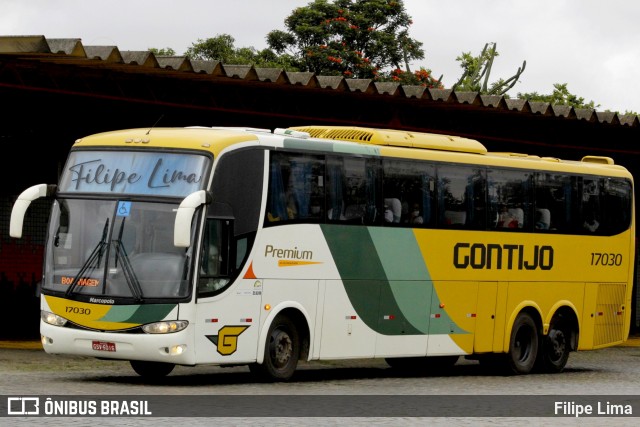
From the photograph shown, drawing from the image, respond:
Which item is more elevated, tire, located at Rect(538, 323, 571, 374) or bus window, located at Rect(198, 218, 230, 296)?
bus window, located at Rect(198, 218, 230, 296)

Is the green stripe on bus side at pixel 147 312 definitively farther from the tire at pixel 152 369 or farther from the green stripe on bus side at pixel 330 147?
the green stripe on bus side at pixel 330 147

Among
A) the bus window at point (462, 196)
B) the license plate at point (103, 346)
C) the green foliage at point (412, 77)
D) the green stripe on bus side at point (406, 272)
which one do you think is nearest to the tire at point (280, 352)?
the green stripe on bus side at point (406, 272)

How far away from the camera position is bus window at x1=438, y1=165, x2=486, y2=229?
21.0 meters

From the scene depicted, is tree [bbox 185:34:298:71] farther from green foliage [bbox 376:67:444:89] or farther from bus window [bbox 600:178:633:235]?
bus window [bbox 600:178:633:235]

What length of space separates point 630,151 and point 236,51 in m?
31.1

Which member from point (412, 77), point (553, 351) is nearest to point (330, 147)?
point (553, 351)

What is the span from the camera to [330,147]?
19203 millimetres

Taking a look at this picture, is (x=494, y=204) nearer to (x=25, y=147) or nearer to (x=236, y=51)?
(x=25, y=147)

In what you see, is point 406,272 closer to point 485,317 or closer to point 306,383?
point 485,317

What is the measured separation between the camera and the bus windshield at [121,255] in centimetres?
1680

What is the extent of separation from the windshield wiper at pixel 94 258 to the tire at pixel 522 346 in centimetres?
778

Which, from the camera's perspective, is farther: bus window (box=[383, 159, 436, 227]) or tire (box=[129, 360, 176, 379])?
bus window (box=[383, 159, 436, 227])

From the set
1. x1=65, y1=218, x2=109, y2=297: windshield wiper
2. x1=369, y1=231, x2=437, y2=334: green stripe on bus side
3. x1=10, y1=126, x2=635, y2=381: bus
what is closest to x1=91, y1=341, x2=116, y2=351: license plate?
x1=10, y1=126, x2=635, y2=381: bus

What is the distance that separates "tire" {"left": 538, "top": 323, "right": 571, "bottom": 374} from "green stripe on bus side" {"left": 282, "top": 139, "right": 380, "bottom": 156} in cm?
517
